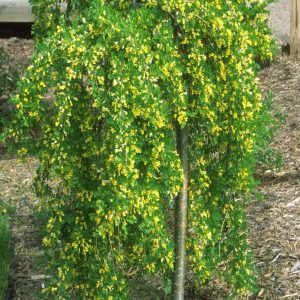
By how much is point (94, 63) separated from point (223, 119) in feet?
2.75

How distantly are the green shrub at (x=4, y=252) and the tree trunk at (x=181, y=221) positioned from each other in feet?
3.91

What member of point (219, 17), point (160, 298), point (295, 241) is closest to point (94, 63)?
point (219, 17)

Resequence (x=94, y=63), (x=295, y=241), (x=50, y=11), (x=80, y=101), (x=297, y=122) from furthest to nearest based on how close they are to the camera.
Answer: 1. (x=297, y=122)
2. (x=295, y=241)
3. (x=50, y=11)
4. (x=80, y=101)
5. (x=94, y=63)

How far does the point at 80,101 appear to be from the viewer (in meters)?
3.71

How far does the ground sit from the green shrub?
14 cm

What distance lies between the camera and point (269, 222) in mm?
5656

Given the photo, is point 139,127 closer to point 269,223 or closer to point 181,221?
point 181,221

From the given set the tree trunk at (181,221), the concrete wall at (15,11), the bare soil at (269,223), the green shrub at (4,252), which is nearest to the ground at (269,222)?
the bare soil at (269,223)

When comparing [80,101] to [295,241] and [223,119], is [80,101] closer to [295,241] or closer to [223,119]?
[223,119]

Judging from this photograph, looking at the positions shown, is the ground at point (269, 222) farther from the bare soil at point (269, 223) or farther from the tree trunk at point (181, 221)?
the tree trunk at point (181, 221)

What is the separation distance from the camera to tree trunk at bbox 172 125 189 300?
13.8 ft

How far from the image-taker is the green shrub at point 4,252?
204 inches

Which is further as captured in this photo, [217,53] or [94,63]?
[217,53]

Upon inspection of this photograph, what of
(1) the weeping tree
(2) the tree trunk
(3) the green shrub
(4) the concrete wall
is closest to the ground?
(3) the green shrub
